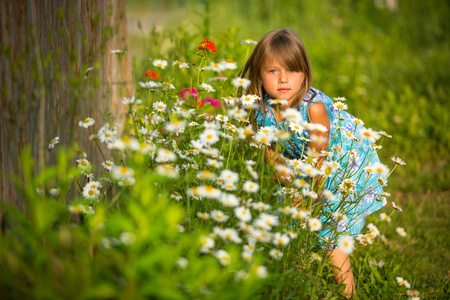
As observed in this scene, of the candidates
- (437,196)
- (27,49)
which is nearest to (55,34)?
(27,49)

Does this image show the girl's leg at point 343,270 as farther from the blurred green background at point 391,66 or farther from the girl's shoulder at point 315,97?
the girl's shoulder at point 315,97

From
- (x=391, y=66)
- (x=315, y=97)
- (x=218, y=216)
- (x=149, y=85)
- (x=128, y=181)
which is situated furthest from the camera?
(x=391, y=66)

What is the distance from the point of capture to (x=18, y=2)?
57.7 inches

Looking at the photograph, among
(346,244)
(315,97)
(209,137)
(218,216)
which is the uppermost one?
(315,97)

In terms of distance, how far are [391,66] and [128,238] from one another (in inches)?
204

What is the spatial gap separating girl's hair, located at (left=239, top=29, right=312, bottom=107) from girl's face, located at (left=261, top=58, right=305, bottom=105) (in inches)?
0.9

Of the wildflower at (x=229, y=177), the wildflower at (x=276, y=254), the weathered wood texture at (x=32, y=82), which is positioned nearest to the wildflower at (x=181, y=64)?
the weathered wood texture at (x=32, y=82)

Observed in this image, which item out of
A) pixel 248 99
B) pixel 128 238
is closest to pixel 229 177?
pixel 248 99

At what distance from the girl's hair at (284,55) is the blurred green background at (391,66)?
1.39 feet

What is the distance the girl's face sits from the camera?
2311 millimetres

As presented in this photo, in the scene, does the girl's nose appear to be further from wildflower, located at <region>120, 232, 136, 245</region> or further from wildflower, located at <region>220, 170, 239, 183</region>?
wildflower, located at <region>120, 232, 136, 245</region>

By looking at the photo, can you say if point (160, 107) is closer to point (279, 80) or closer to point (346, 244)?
point (279, 80)

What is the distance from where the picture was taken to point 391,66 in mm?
5422

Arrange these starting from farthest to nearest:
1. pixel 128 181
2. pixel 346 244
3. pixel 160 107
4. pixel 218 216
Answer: pixel 160 107, pixel 346 244, pixel 218 216, pixel 128 181
